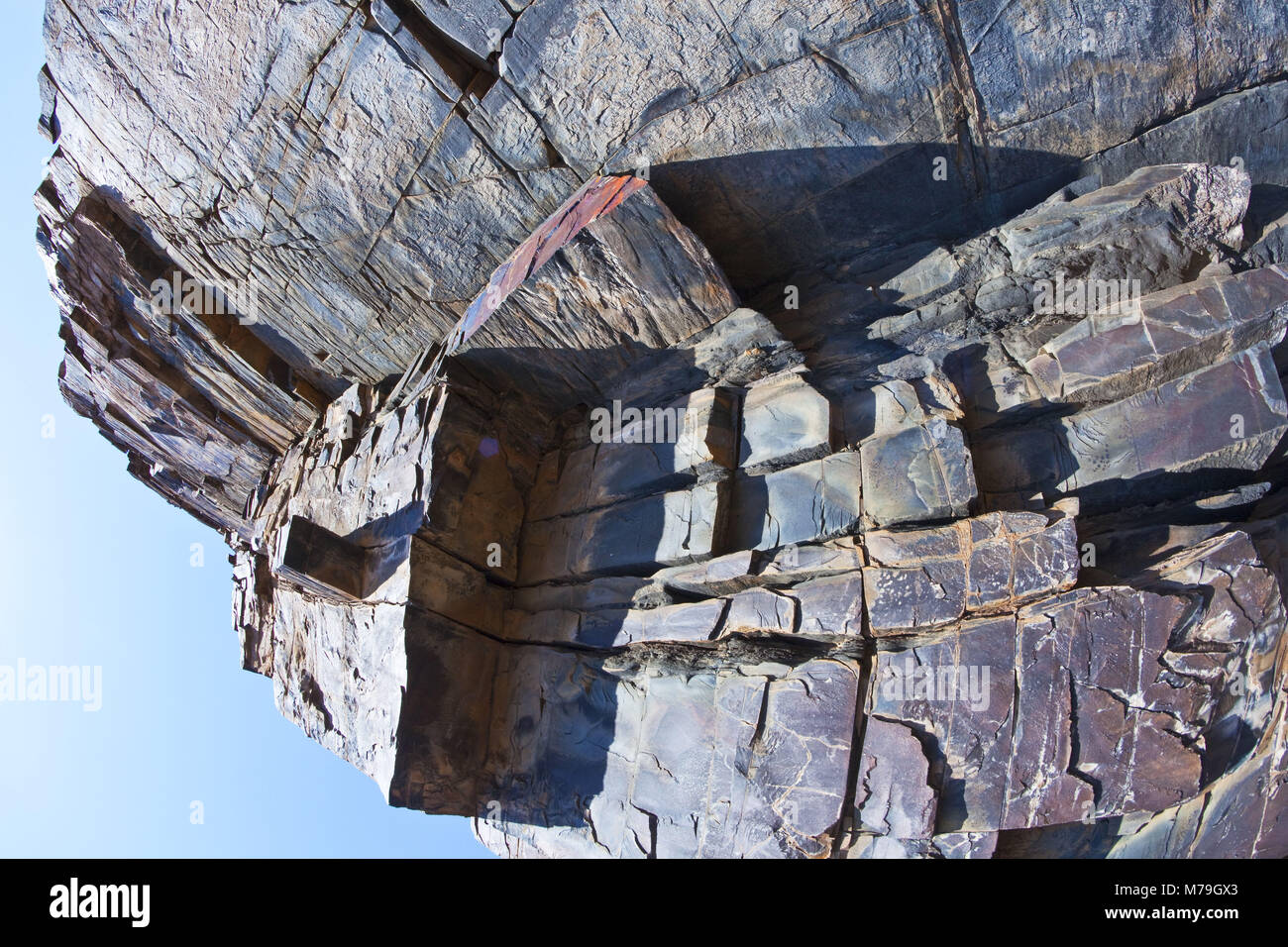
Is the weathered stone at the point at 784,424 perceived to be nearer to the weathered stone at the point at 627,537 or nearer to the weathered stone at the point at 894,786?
the weathered stone at the point at 627,537

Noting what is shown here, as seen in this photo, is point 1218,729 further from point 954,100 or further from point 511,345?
point 511,345

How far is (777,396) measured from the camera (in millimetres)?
7070

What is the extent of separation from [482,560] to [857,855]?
15.1 feet

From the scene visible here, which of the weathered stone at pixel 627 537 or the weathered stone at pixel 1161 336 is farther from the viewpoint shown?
the weathered stone at pixel 627 537

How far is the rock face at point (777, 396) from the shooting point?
5227 millimetres

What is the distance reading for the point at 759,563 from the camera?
6.40m

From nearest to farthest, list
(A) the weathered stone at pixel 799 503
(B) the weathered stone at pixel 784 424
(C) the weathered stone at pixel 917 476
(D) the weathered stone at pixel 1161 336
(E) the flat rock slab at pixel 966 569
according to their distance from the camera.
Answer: (E) the flat rock slab at pixel 966 569 < (D) the weathered stone at pixel 1161 336 < (C) the weathered stone at pixel 917 476 < (A) the weathered stone at pixel 799 503 < (B) the weathered stone at pixel 784 424

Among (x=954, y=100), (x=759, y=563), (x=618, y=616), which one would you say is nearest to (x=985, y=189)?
(x=954, y=100)

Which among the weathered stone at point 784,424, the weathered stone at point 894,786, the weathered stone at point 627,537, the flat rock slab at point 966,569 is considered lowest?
the weathered stone at point 894,786

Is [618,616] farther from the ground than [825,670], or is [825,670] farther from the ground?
[618,616]

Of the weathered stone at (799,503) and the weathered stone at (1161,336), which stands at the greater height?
the weathered stone at (1161,336)

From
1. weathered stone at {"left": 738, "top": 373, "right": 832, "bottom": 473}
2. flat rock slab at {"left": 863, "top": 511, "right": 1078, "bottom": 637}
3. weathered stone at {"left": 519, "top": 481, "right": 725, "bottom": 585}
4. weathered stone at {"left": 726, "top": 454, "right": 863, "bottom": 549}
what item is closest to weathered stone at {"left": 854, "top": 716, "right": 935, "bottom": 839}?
flat rock slab at {"left": 863, "top": 511, "right": 1078, "bottom": 637}

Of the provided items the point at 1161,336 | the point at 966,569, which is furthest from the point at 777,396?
the point at 1161,336

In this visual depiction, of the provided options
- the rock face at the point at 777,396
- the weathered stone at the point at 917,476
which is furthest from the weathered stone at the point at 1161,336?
the weathered stone at the point at 917,476
